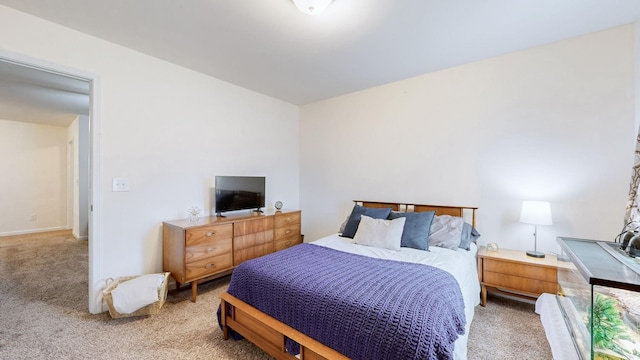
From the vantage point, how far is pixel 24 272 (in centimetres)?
325

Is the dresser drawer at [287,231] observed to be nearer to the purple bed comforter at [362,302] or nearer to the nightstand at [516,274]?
the purple bed comforter at [362,302]

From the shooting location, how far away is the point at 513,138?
2.68 m

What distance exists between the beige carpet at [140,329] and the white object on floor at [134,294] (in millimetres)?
139

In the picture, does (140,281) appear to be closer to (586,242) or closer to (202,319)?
(202,319)

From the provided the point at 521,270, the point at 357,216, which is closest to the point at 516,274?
the point at 521,270

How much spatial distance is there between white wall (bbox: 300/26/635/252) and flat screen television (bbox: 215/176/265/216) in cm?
135

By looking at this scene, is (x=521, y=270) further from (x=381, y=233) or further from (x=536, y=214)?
(x=381, y=233)

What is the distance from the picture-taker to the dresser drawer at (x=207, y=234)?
255 centimetres

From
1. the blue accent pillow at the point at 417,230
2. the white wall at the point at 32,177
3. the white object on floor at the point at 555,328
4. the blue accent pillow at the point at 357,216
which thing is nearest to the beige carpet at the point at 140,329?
the white object on floor at the point at 555,328

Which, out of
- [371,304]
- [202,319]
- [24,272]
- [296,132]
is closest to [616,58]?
[371,304]

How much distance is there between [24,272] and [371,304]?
4.52 metres

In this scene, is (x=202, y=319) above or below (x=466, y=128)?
below

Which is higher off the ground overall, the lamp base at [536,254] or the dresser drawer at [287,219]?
the dresser drawer at [287,219]

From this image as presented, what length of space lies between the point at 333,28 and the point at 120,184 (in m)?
2.52
